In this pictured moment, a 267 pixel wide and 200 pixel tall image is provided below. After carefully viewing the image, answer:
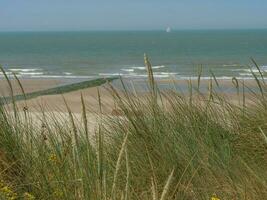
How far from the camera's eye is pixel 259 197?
2863 mm

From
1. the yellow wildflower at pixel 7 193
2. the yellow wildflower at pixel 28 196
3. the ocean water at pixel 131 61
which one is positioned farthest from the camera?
the ocean water at pixel 131 61

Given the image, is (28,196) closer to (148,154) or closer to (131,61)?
(148,154)

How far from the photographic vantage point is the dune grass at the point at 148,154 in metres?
2.74

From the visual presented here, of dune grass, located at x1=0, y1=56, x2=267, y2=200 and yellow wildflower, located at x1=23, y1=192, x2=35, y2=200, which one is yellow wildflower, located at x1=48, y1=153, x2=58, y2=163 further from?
yellow wildflower, located at x1=23, y1=192, x2=35, y2=200

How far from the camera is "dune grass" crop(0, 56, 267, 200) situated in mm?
2740

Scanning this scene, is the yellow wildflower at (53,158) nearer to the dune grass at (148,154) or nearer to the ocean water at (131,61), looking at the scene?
the dune grass at (148,154)

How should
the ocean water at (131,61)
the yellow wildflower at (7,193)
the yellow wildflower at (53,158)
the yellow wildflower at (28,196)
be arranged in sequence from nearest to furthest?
the yellow wildflower at (7,193), the yellow wildflower at (28,196), the yellow wildflower at (53,158), the ocean water at (131,61)

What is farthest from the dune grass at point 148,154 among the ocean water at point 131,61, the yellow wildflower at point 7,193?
the ocean water at point 131,61

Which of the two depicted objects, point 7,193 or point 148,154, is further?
point 148,154

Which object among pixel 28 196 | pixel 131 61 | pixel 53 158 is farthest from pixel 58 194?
pixel 131 61

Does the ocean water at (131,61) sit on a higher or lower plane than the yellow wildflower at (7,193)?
lower

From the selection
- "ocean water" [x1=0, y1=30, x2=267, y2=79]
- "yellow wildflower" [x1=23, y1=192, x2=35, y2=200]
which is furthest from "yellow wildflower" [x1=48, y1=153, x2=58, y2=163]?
"ocean water" [x1=0, y1=30, x2=267, y2=79]

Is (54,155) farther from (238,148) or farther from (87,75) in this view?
(87,75)

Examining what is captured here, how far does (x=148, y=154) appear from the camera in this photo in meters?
2.80
